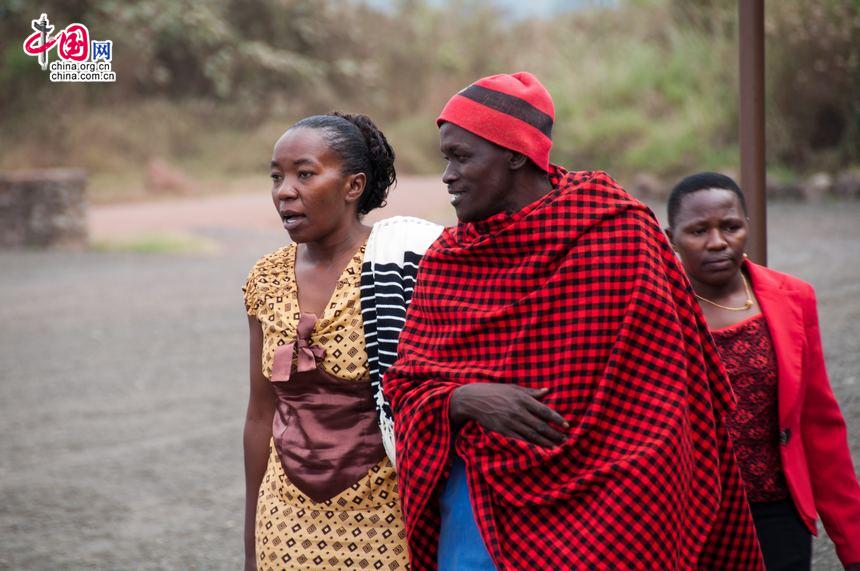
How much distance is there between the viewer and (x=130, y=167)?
25.8 m

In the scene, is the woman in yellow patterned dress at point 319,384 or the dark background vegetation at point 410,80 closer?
the woman in yellow patterned dress at point 319,384

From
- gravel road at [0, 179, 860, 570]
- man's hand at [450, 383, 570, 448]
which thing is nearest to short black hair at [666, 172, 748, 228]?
man's hand at [450, 383, 570, 448]

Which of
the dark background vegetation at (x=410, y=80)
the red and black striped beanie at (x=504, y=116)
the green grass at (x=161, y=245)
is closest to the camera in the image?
Result: the red and black striped beanie at (x=504, y=116)

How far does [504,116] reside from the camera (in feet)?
8.50

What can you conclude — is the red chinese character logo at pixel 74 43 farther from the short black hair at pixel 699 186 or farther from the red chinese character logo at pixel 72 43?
the short black hair at pixel 699 186

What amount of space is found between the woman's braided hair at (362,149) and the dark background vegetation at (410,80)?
A: 1008cm

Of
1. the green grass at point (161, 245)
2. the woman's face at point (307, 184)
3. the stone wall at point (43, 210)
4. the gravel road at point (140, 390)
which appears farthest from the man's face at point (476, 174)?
the stone wall at point (43, 210)

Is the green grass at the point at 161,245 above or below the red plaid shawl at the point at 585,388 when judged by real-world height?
above

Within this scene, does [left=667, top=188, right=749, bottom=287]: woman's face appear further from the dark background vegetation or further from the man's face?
the dark background vegetation

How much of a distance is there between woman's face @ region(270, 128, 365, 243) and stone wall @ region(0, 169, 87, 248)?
1465 centimetres

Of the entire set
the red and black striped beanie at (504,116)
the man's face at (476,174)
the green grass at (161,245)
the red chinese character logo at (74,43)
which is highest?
the red chinese character logo at (74,43)

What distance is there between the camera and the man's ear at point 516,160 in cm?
261

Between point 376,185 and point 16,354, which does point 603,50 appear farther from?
point 376,185

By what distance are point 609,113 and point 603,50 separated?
351 cm
